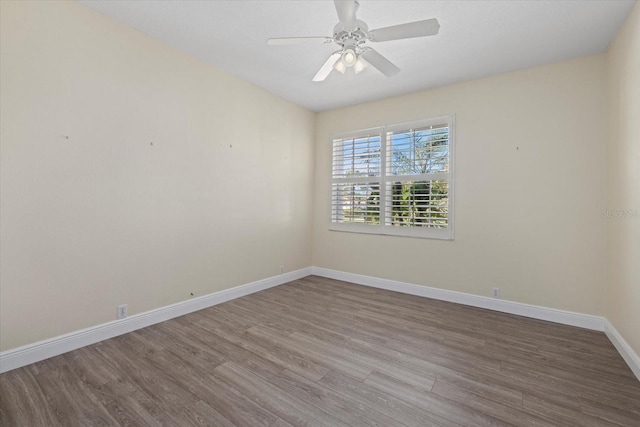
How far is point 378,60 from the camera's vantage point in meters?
2.33

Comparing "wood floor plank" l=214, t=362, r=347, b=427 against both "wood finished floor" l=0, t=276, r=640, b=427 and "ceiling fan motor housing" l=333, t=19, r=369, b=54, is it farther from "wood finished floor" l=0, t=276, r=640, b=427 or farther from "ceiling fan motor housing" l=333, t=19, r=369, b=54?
"ceiling fan motor housing" l=333, t=19, r=369, b=54

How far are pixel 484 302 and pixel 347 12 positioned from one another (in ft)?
11.1

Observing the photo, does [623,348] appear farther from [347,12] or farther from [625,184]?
[347,12]

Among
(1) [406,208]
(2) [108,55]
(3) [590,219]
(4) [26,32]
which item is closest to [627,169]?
(3) [590,219]

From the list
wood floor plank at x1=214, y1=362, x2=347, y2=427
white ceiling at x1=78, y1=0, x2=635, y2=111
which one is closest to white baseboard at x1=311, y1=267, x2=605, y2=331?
wood floor plank at x1=214, y1=362, x2=347, y2=427

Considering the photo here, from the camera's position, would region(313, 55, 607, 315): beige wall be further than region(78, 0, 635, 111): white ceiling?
Yes

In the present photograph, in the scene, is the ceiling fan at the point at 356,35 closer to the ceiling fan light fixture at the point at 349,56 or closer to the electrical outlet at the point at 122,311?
the ceiling fan light fixture at the point at 349,56

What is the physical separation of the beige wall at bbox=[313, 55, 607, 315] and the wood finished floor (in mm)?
525

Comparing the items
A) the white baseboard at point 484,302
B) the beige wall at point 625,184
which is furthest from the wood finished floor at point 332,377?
the beige wall at point 625,184

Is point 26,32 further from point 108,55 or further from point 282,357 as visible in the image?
point 282,357

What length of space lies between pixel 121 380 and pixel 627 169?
4196 millimetres

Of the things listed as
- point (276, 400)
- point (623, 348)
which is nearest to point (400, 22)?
point (276, 400)

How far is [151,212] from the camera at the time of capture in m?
2.79

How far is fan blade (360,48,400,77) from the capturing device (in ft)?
7.42
